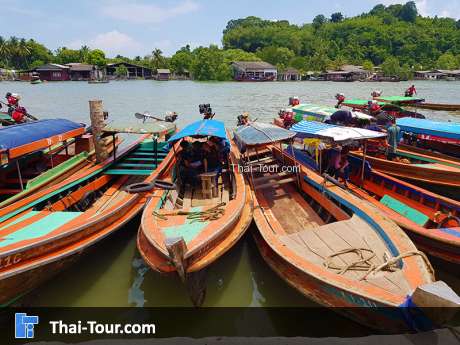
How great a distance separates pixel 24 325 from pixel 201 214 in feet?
11.3

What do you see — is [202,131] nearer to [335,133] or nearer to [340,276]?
[335,133]

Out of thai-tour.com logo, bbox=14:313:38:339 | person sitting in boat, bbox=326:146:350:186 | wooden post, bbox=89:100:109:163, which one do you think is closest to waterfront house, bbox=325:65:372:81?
person sitting in boat, bbox=326:146:350:186

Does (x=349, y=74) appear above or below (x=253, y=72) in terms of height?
below

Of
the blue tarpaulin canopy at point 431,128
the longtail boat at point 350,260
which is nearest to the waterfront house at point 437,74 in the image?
the blue tarpaulin canopy at point 431,128

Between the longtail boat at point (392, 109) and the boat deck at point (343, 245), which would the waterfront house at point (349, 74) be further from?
the boat deck at point (343, 245)

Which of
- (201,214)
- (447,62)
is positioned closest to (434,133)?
(201,214)

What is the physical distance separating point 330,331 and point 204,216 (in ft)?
9.69

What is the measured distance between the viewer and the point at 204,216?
6.52 metres

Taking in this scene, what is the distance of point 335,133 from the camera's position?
8.20m

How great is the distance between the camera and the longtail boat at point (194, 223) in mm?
5082

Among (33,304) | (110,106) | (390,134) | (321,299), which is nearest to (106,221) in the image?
(33,304)

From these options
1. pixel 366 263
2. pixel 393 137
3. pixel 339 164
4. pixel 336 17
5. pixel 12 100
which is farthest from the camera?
pixel 336 17

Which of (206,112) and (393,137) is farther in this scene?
(206,112)

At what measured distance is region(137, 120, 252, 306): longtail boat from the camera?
16.7 ft
